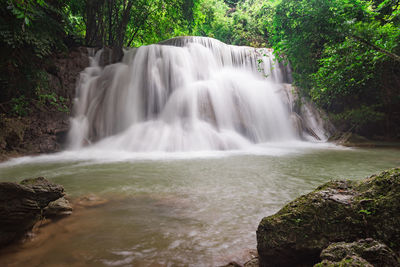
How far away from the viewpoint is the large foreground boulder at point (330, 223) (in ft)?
4.71

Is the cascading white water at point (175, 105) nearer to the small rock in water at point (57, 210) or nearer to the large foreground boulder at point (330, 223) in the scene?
the small rock in water at point (57, 210)

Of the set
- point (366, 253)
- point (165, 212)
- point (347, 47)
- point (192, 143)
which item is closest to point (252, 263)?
point (366, 253)

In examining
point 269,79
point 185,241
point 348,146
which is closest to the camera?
point 185,241

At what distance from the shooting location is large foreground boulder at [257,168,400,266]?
1.43 metres

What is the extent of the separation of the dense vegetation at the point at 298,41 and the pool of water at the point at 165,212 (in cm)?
272

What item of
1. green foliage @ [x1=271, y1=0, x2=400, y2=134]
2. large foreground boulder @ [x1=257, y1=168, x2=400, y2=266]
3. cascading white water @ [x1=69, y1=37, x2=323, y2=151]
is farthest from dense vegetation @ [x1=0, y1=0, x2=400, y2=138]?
large foreground boulder @ [x1=257, y1=168, x2=400, y2=266]

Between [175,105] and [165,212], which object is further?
[175,105]

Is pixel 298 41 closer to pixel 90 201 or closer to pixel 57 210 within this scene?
pixel 90 201

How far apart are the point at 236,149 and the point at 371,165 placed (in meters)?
4.22

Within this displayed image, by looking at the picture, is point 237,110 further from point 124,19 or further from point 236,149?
point 124,19

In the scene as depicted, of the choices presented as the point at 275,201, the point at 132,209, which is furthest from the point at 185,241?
the point at 275,201

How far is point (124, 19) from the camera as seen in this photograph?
1370 centimetres

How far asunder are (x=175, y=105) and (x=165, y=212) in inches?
318

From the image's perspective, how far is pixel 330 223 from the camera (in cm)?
154
